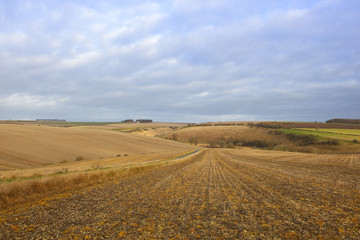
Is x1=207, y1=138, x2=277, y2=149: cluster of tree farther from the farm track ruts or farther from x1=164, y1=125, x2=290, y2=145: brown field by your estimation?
the farm track ruts

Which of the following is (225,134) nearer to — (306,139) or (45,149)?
(306,139)

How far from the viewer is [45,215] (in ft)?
29.4

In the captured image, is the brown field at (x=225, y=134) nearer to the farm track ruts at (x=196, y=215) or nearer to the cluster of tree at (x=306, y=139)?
the cluster of tree at (x=306, y=139)

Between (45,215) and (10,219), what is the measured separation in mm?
1131

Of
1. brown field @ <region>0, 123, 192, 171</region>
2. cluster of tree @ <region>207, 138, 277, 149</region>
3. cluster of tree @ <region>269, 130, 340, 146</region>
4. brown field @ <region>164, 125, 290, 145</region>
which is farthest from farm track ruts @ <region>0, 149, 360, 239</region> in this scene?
brown field @ <region>164, 125, 290, 145</region>

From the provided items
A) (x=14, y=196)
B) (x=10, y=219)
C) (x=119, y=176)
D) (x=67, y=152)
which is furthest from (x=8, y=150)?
(x=10, y=219)

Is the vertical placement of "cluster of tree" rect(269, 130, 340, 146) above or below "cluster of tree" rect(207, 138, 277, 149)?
above

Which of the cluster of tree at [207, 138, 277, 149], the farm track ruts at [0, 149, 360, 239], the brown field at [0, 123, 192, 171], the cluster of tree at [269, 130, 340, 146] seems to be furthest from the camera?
the cluster of tree at [207, 138, 277, 149]

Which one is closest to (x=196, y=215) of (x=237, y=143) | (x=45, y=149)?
(x=45, y=149)

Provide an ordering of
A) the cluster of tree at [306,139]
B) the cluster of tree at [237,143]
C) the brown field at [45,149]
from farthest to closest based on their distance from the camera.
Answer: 1. the cluster of tree at [237,143]
2. the cluster of tree at [306,139]
3. the brown field at [45,149]

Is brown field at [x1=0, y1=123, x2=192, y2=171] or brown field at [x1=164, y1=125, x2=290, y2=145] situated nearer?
brown field at [x1=0, y1=123, x2=192, y2=171]

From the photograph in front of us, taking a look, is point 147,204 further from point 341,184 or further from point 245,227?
point 341,184

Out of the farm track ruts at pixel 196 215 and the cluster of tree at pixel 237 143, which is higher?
the farm track ruts at pixel 196 215

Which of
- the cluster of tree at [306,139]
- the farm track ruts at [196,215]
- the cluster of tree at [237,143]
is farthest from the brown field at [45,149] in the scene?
the cluster of tree at [306,139]
